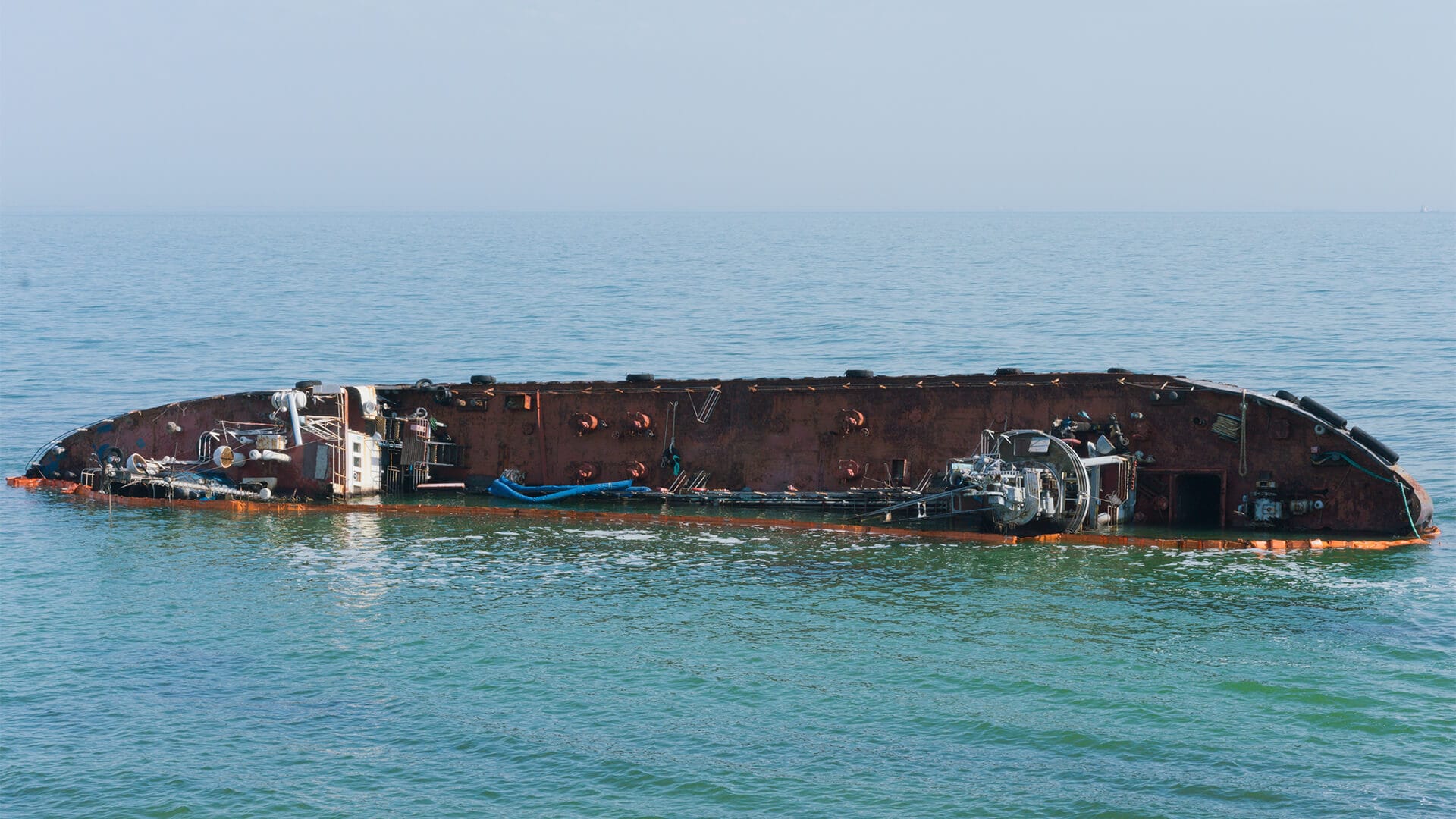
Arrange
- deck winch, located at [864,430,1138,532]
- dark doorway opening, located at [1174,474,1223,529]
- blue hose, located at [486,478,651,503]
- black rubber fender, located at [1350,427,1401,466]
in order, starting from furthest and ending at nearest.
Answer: blue hose, located at [486,478,651,503] < dark doorway opening, located at [1174,474,1223,529] < deck winch, located at [864,430,1138,532] < black rubber fender, located at [1350,427,1401,466]

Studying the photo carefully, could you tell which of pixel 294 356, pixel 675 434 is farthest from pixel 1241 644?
pixel 294 356

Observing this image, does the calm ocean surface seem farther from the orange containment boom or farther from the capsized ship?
the capsized ship

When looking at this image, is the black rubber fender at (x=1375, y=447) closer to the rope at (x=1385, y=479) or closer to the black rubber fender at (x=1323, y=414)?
the black rubber fender at (x=1323, y=414)

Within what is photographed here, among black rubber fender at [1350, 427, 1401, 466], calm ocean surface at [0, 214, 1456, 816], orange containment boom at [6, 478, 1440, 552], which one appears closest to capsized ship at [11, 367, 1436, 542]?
black rubber fender at [1350, 427, 1401, 466]

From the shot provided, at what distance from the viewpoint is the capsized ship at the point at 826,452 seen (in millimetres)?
41000

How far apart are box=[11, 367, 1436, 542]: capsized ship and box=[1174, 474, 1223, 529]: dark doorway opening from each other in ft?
0.22

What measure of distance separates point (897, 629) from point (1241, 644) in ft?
26.7

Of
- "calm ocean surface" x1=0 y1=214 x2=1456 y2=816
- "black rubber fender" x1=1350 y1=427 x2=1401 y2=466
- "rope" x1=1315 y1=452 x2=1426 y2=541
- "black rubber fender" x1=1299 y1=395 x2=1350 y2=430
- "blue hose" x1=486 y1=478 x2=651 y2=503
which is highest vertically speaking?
"black rubber fender" x1=1299 y1=395 x2=1350 y2=430

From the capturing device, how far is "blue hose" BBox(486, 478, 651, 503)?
48.0 m

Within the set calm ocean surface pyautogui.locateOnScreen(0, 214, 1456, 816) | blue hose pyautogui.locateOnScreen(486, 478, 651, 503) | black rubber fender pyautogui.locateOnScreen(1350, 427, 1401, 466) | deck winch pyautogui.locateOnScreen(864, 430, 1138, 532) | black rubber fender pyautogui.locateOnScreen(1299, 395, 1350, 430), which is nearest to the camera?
calm ocean surface pyautogui.locateOnScreen(0, 214, 1456, 816)

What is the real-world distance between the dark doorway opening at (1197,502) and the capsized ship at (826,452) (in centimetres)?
7

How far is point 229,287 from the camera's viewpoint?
528ft

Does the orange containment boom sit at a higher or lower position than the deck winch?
lower

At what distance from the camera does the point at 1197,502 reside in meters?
43.0
